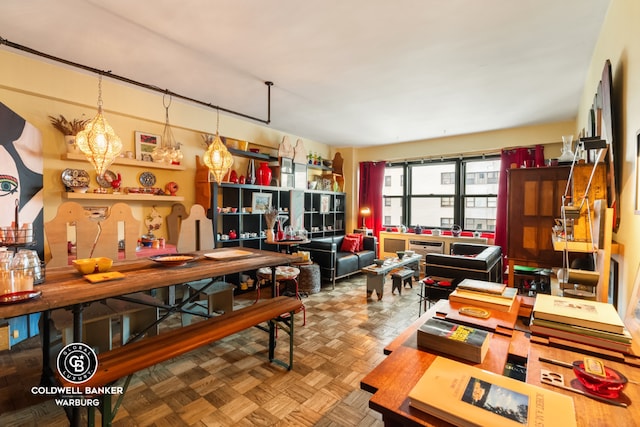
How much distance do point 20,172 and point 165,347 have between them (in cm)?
244

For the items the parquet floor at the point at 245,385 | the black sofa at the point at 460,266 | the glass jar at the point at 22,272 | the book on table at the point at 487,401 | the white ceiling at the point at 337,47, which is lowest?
the parquet floor at the point at 245,385

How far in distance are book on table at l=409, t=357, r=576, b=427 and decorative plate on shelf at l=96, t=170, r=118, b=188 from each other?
153 inches

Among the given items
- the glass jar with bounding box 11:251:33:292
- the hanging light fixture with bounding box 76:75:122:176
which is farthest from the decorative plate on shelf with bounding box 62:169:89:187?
the glass jar with bounding box 11:251:33:292

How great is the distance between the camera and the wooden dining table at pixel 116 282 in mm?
1400

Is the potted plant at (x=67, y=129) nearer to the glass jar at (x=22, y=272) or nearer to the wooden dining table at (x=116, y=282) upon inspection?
the wooden dining table at (x=116, y=282)

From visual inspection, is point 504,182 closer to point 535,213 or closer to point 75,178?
point 535,213

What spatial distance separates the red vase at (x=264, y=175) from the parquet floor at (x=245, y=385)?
2414 mm

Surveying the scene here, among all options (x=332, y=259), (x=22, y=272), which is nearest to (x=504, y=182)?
(x=332, y=259)

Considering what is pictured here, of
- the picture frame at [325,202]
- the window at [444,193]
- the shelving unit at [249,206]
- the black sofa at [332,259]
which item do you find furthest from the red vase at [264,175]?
the window at [444,193]

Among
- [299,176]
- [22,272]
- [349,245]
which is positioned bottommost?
[349,245]

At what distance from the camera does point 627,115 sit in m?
1.56

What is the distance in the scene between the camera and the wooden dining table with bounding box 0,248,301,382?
4.59 feet

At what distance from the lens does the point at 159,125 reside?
392cm

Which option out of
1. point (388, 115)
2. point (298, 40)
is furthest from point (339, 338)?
point (388, 115)
